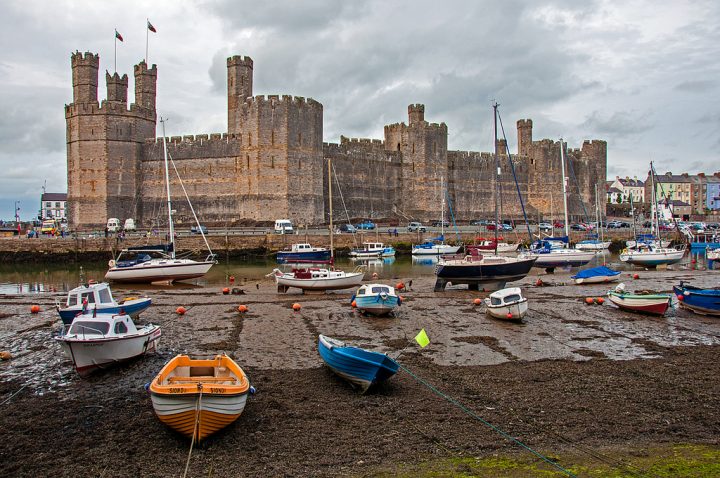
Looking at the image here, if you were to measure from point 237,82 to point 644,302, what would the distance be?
3587 cm

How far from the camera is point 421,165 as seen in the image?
50.0 m

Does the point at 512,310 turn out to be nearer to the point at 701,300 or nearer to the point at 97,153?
the point at 701,300

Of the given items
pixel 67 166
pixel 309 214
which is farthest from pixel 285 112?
pixel 67 166

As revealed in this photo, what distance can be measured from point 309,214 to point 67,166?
685 inches

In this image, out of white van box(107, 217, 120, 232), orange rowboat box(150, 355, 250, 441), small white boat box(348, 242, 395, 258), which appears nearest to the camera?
orange rowboat box(150, 355, 250, 441)

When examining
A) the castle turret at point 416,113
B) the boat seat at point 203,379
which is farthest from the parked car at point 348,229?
the boat seat at point 203,379

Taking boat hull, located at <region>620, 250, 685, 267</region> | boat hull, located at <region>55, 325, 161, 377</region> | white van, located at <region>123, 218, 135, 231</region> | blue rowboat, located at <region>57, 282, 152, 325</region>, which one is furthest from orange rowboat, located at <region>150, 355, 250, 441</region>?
white van, located at <region>123, 218, 135, 231</region>

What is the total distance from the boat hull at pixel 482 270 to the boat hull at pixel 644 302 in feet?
15.8

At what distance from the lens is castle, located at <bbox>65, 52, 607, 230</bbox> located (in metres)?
40.3

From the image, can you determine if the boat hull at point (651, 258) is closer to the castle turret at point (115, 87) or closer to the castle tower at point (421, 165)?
the castle tower at point (421, 165)

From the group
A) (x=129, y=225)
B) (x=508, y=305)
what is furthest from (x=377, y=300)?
(x=129, y=225)

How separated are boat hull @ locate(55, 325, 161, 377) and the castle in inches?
1153

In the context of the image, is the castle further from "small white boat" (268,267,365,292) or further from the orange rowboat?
the orange rowboat

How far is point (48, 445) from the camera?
7.09 meters
